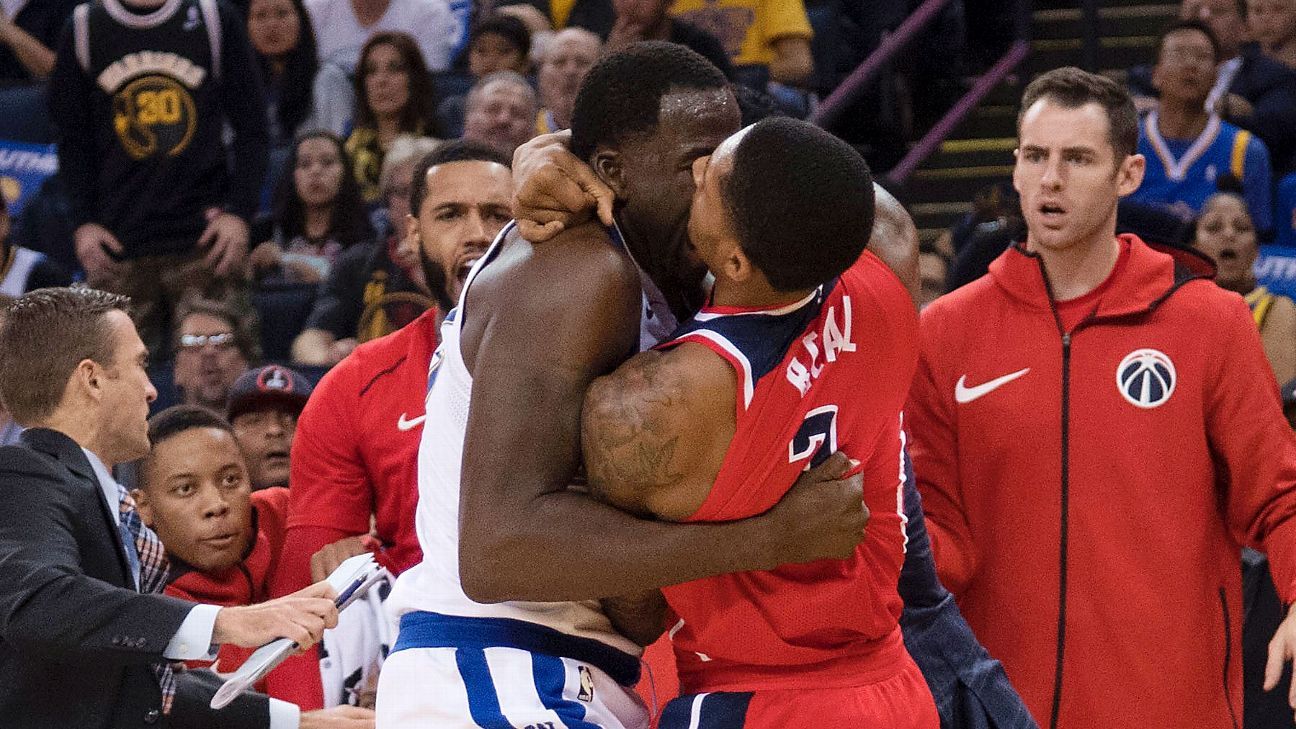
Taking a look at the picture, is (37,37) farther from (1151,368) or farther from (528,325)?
(528,325)

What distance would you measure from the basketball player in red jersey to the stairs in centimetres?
647

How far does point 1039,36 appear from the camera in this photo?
10289 millimetres

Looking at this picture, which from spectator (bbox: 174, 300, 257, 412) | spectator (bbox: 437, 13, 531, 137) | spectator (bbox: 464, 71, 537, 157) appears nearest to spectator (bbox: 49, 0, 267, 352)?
spectator (bbox: 174, 300, 257, 412)

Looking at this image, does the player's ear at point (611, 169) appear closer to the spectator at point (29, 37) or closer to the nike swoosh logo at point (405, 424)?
the nike swoosh logo at point (405, 424)

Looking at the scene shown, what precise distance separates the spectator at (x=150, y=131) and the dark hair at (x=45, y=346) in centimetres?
368

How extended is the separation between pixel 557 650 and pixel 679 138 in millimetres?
827

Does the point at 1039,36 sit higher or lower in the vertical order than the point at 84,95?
lower

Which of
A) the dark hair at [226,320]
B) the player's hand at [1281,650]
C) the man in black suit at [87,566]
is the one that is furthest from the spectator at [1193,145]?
the man in black suit at [87,566]

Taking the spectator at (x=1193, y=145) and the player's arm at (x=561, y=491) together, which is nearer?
the player's arm at (x=561, y=491)

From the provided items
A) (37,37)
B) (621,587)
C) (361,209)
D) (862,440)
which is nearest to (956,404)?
(862,440)

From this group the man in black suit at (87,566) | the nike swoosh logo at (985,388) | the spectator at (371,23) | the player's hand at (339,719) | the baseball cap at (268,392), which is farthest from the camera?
the spectator at (371,23)

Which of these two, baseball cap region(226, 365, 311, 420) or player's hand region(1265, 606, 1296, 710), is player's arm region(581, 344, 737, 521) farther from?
baseball cap region(226, 365, 311, 420)

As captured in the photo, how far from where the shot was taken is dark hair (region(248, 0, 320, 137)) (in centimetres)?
841

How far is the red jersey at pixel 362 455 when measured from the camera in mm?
4316
